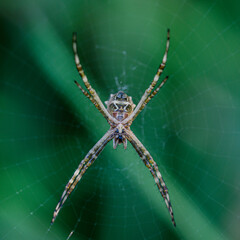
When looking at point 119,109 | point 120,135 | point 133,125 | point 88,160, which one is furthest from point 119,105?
point 88,160

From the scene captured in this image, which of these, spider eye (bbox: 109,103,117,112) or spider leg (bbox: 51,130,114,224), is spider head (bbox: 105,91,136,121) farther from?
spider leg (bbox: 51,130,114,224)

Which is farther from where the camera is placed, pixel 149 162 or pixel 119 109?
pixel 149 162

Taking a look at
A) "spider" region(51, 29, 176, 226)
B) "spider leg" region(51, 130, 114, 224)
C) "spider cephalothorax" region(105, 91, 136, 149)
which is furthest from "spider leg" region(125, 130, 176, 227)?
"spider leg" region(51, 130, 114, 224)

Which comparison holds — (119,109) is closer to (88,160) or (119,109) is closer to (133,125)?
(133,125)

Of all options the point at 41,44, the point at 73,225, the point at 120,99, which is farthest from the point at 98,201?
the point at 41,44

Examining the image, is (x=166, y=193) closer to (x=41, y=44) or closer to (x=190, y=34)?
(x=190, y=34)

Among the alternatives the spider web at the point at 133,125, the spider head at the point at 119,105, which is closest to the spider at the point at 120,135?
the spider head at the point at 119,105

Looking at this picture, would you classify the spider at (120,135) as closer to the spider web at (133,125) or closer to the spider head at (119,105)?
the spider head at (119,105)
